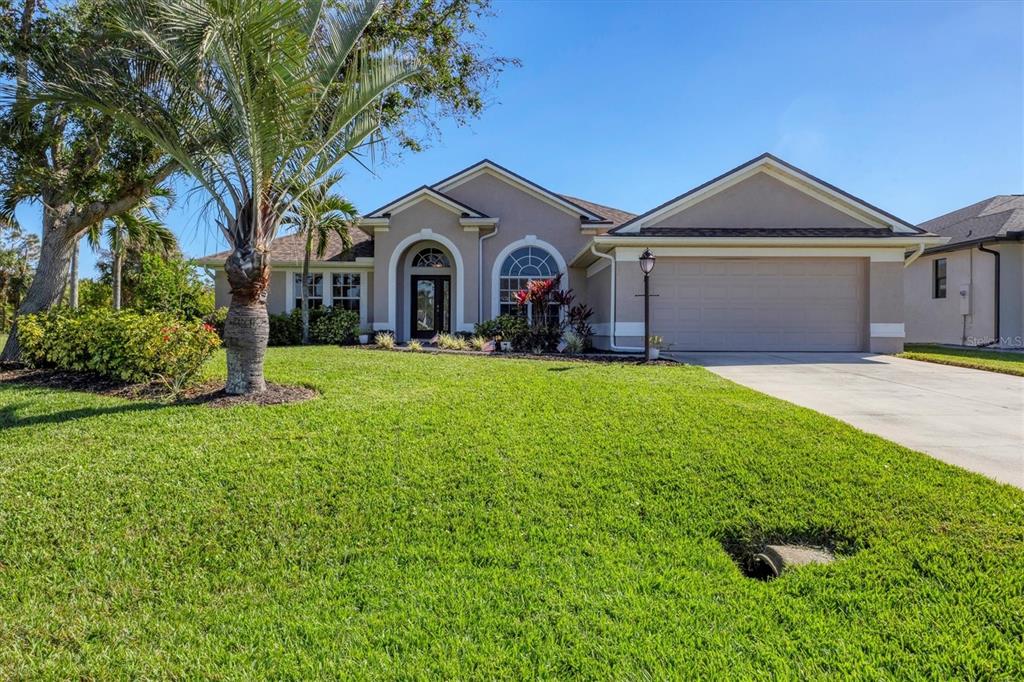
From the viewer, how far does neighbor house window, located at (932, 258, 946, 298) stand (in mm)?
18878

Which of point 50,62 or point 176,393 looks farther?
point 176,393

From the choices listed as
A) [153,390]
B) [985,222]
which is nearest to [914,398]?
[153,390]

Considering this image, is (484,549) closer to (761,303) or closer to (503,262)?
(761,303)

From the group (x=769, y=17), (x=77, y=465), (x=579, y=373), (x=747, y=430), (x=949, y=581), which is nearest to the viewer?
(x=949, y=581)

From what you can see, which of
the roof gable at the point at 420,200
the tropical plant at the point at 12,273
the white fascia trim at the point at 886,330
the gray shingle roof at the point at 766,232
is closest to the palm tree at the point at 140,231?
the roof gable at the point at 420,200

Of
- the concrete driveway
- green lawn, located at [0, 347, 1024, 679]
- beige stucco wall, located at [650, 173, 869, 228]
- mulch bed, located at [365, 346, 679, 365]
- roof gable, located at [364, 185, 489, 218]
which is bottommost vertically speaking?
green lawn, located at [0, 347, 1024, 679]

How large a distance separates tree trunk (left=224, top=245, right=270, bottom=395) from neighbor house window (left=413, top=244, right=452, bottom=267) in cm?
1156

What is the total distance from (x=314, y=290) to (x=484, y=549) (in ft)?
54.4

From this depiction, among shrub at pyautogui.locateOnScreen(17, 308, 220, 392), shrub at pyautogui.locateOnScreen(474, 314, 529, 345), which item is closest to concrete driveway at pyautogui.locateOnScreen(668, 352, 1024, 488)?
shrub at pyautogui.locateOnScreen(474, 314, 529, 345)

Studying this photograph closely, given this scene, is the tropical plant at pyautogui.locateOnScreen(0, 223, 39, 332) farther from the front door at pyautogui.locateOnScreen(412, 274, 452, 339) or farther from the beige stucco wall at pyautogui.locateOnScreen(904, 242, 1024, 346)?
the beige stucco wall at pyautogui.locateOnScreen(904, 242, 1024, 346)

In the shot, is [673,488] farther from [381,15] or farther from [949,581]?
[381,15]

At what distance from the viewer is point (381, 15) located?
30.8 feet

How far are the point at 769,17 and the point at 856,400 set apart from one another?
7.98m

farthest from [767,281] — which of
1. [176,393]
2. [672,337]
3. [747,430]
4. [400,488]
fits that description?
[176,393]
